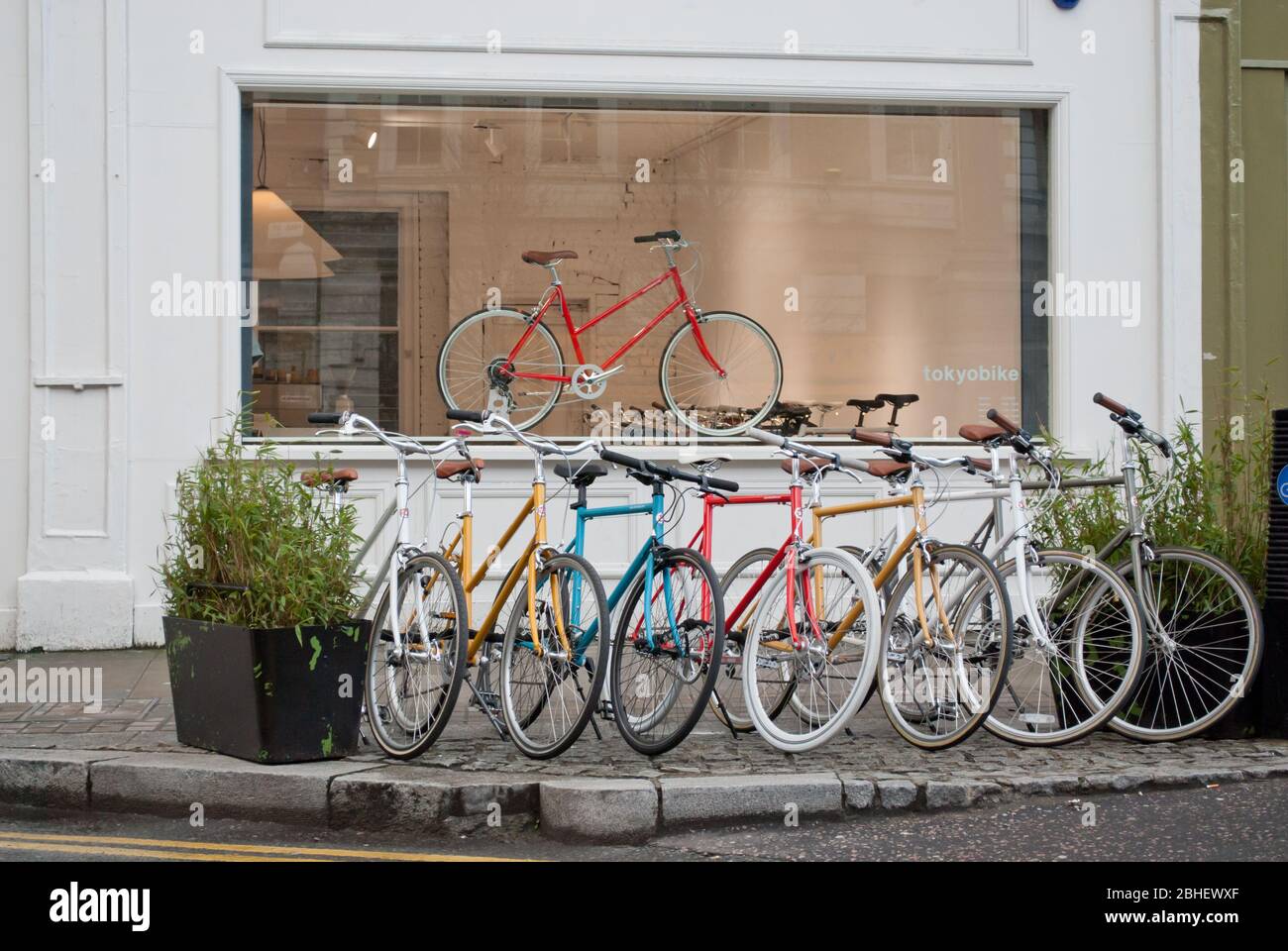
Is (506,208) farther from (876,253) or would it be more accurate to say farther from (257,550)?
(257,550)

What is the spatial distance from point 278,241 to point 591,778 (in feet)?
18.6

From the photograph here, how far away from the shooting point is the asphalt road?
5.09 meters

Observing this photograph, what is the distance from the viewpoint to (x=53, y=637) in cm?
947

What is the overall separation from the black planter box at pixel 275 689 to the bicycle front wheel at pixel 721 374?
461 cm

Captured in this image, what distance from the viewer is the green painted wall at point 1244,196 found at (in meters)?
10.5

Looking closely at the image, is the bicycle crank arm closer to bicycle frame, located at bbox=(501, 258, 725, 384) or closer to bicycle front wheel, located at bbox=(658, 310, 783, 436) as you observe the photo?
bicycle frame, located at bbox=(501, 258, 725, 384)

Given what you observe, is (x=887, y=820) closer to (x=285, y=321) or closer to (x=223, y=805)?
(x=223, y=805)

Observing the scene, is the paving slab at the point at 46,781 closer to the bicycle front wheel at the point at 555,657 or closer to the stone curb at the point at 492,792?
the stone curb at the point at 492,792

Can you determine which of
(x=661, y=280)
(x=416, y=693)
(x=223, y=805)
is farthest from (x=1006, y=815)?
(x=661, y=280)

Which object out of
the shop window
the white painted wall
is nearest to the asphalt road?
the white painted wall

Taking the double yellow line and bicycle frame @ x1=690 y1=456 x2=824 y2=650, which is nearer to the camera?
the double yellow line

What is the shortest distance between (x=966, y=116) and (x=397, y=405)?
172 inches

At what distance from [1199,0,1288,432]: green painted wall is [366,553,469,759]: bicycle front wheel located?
621 centimetres

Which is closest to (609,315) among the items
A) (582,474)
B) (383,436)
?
(383,436)
